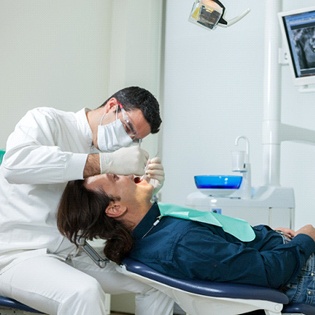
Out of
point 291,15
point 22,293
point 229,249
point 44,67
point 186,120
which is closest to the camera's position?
point 229,249

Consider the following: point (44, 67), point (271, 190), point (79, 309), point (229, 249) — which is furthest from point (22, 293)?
point (44, 67)

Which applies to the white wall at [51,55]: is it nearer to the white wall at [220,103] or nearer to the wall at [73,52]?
the wall at [73,52]

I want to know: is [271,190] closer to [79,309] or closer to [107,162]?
[107,162]

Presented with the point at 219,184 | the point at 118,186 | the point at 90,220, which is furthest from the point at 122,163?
the point at 219,184

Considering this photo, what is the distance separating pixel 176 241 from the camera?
169 centimetres

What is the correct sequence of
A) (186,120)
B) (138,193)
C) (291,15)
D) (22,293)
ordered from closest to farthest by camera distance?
(22,293) < (138,193) < (291,15) < (186,120)

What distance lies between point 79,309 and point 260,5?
7.58ft

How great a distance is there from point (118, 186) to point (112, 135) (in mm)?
335

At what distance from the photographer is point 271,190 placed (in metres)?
2.63

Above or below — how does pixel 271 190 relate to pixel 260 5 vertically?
below

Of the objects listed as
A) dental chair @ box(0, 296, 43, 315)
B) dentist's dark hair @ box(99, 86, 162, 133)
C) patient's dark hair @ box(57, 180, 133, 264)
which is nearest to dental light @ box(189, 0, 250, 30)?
dentist's dark hair @ box(99, 86, 162, 133)

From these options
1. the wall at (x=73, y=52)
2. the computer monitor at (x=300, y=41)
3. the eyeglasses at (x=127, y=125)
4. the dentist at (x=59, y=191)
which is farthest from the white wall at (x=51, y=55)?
the computer monitor at (x=300, y=41)

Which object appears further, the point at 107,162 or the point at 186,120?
the point at 186,120

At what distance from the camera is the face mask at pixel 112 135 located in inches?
86.4
